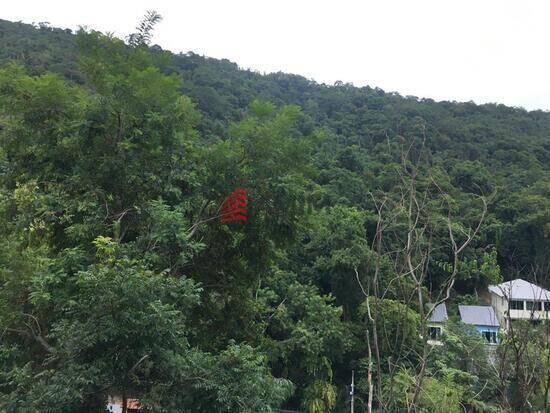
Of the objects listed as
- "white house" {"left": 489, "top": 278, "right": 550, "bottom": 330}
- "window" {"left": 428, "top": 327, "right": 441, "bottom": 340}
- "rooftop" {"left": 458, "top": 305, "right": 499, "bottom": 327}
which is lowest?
"rooftop" {"left": 458, "top": 305, "right": 499, "bottom": 327}

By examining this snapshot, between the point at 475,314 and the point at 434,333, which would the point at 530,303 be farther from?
the point at 475,314

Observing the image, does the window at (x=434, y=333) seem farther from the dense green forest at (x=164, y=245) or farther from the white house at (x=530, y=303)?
the white house at (x=530, y=303)

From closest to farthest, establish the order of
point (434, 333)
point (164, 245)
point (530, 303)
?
1. point (164, 245)
2. point (530, 303)
3. point (434, 333)

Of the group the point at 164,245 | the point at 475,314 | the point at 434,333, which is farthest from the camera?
the point at 475,314

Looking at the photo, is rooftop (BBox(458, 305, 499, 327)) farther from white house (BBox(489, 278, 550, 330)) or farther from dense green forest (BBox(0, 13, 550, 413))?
white house (BBox(489, 278, 550, 330))

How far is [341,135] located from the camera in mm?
31000

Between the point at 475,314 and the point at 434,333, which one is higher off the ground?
the point at 434,333

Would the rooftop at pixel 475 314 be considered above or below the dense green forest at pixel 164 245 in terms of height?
below

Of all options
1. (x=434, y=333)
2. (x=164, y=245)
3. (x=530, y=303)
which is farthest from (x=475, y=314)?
(x=164, y=245)

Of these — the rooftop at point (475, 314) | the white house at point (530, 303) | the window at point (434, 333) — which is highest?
the white house at point (530, 303)

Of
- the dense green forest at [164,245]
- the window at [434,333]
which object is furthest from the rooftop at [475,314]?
the dense green forest at [164,245]

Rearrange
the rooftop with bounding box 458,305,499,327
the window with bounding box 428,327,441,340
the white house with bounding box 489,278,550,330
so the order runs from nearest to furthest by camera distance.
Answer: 1. the white house with bounding box 489,278,550,330
2. the window with bounding box 428,327,441,340
3. the rooftop with bounding box 458,305,499,327

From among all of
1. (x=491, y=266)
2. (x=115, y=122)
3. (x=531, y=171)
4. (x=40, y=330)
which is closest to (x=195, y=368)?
(x=40, y=330)

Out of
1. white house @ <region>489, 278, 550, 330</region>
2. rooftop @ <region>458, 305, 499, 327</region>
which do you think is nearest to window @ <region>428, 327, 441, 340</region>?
white house @ <region>489, 278, 550, 330</region>
